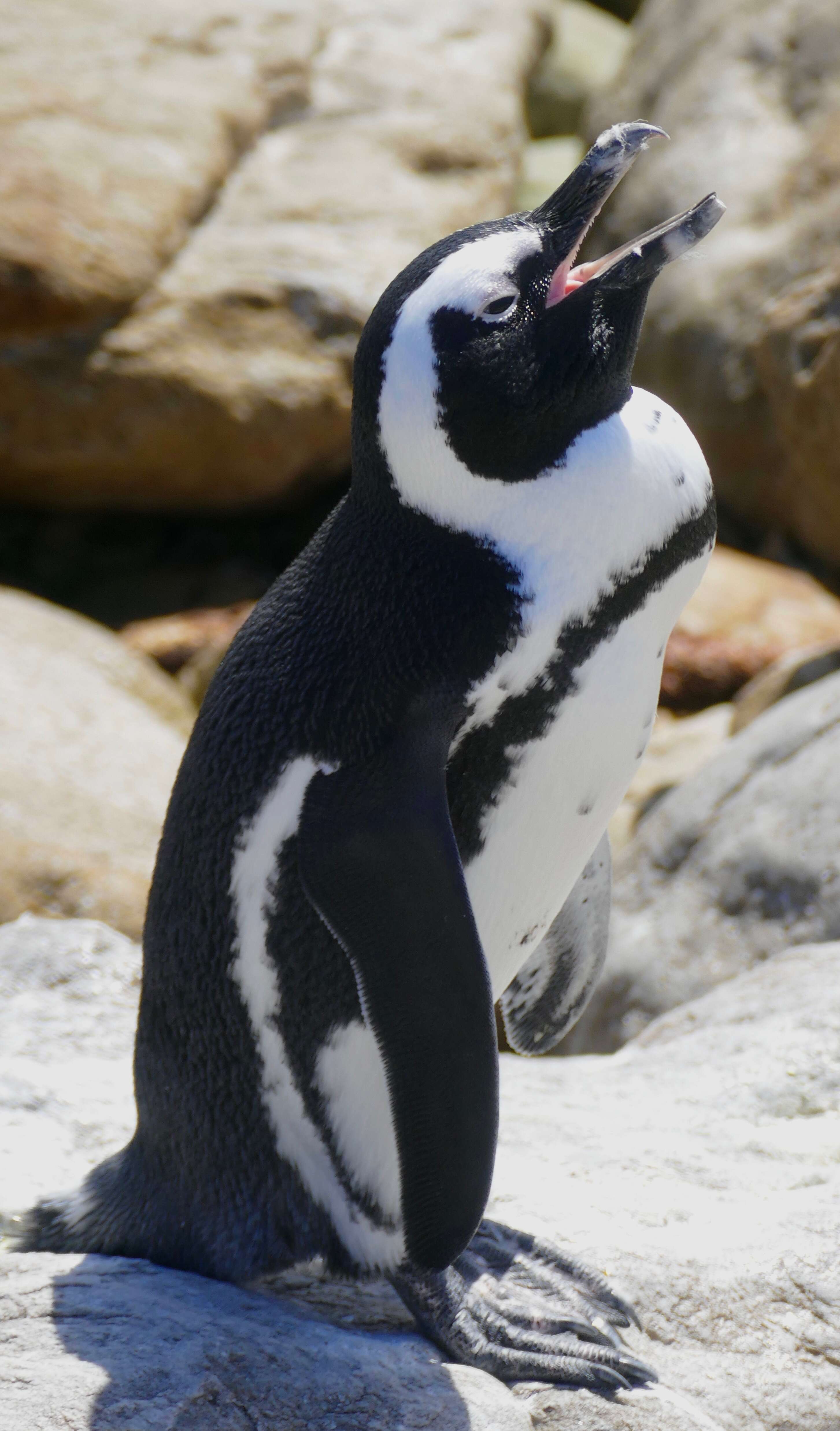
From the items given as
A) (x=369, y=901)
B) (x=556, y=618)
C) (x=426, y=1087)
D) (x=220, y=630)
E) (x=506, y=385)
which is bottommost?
(x=220, y=630)

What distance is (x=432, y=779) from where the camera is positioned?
1626mm

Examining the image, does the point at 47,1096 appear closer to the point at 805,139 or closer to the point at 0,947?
the point at 0,947

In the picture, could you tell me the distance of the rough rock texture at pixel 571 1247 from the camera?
1617mm

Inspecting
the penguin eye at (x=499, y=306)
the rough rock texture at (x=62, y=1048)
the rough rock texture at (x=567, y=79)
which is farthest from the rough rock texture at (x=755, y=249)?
the penguin eye at (x=499, y=306)

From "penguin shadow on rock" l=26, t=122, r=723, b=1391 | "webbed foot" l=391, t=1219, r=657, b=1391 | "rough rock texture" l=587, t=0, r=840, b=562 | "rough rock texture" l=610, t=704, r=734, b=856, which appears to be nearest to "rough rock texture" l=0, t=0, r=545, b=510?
"rough rock texture" l=587, t=0, r=840, b=562

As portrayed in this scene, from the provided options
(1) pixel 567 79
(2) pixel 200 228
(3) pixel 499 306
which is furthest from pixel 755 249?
(3) pixel 499 306

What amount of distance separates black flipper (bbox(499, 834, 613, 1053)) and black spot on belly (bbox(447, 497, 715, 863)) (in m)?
0.52

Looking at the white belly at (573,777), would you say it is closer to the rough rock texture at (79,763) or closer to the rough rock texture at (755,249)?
the rough rock texture at (79,763)

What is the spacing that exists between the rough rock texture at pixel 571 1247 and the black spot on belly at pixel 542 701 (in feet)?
1.91

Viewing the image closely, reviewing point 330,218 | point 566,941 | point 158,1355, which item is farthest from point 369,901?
point 330,218

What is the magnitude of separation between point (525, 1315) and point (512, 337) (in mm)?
1111

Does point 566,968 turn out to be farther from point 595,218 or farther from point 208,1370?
point 595,218

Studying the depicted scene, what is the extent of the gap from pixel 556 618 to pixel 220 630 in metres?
3.90

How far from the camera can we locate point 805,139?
20.1 feet
